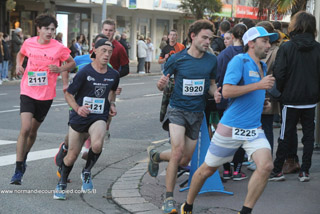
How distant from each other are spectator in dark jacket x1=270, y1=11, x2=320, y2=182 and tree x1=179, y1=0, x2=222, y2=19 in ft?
107

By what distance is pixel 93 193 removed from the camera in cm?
A: 666

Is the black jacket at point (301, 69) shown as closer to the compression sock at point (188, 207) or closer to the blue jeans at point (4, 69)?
the compression sock at point (188, 207)

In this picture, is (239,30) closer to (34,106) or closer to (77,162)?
(34,106)

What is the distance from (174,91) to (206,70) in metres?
0.40

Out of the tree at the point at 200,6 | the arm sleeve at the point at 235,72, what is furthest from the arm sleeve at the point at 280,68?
the tree at the point at 200,6

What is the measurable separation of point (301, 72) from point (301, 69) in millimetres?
35

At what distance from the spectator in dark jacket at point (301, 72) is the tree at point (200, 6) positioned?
32.5 meters

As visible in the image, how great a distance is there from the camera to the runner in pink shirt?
7008 millimetres

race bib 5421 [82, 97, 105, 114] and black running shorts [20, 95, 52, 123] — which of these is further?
black running shorts [20, 95, 52, 123]

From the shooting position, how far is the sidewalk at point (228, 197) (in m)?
5.95

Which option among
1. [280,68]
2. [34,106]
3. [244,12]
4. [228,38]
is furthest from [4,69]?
[244,12]

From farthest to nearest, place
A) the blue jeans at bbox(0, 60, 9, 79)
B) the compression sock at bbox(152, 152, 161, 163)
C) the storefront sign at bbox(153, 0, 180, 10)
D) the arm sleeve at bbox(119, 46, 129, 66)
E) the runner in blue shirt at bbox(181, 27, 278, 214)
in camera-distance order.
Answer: the storefront sign at bbox(153, 0, 180, 10) < the blue jeans at bbox(0, 60, 9, 79) < the arm sleeve at bbox(119, 46, 129, 66) < the compression sock at bbox(152, 152, 161, 163) < the runner in blue shirt at bbox(181, 27, 278, 214)

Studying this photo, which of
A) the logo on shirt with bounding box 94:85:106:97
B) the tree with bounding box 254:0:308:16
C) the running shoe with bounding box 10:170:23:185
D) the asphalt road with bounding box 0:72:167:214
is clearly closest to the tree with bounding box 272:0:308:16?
the tree with bounding box 254:0:308:16

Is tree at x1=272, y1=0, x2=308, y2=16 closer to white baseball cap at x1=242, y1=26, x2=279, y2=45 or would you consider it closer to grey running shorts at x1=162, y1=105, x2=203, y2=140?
grey running shorts at x1=162, y1=105, x2=203, y2=140
